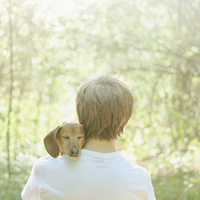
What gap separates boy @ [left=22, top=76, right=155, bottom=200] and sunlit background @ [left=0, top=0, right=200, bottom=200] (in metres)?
4.26

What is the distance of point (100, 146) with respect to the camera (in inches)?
78.4

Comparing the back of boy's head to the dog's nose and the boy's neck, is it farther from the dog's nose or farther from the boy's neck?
the dog's nose

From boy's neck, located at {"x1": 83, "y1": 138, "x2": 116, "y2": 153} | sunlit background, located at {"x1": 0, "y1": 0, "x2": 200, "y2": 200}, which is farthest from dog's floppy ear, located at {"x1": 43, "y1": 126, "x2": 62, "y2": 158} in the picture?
sunlit background, located at {"x1": 0, "y1": 0, "x2": 200, "y2": 200}

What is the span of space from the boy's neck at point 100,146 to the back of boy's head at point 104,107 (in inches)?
0.7

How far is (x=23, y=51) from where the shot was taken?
654 centimetres

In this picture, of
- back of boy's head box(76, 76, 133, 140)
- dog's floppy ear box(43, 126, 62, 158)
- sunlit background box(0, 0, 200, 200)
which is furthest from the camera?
sunlit background box(0, 0, 200, 200)

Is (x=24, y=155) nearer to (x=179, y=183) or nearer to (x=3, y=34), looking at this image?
(x=3, y=34)

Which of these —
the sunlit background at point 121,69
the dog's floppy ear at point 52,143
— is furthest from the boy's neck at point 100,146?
the sunlit background at point 121,69

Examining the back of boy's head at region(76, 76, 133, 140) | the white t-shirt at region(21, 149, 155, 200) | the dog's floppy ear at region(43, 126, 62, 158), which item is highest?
the back of boy's head at region(76, 76, 133, 140)

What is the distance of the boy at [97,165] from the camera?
6.10 feet

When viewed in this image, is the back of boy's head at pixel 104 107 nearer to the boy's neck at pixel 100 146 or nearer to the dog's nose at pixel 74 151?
the boy's neck at pixel 100 146

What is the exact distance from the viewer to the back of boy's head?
1.96m

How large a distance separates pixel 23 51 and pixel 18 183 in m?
2.03

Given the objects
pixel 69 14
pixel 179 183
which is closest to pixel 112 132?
pixel 179 183
